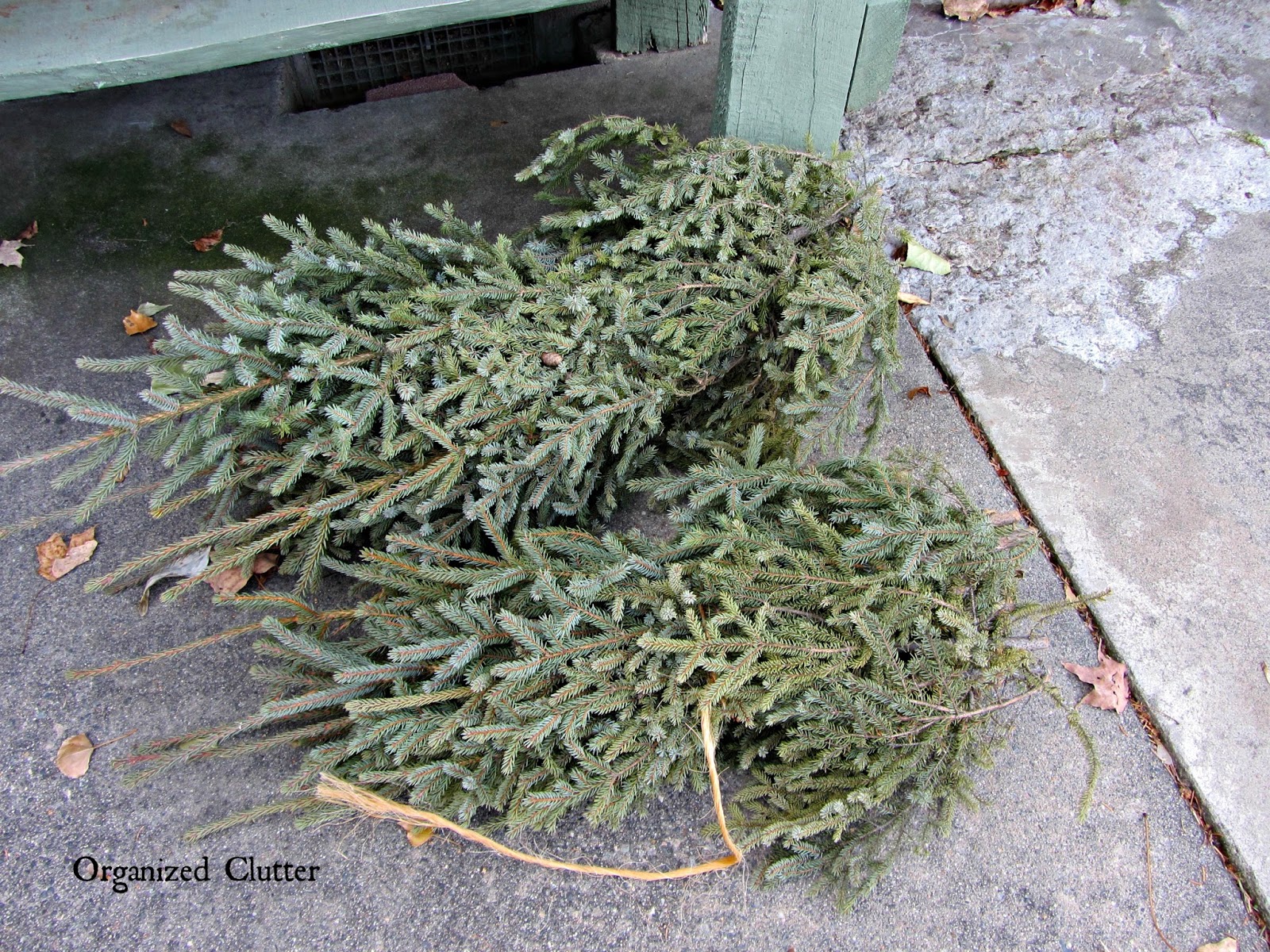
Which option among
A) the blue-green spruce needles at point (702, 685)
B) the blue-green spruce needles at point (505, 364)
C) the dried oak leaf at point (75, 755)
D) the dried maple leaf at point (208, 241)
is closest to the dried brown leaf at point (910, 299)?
the blue-green spruce needles at point (505, 364)

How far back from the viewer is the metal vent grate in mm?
4559

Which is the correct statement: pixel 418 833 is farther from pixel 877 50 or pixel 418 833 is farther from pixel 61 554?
pixel 877 50

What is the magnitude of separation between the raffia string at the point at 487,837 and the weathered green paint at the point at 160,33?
78.7 inches

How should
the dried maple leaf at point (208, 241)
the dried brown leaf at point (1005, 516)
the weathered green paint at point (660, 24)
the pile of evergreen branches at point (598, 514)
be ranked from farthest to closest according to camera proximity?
the weathered green paint at point (660, 24)
the dried maple leaf at point (208, 241)
the dried brown leaf at point (1005, 516)
the pile of evergreen branches at point (598, 514)

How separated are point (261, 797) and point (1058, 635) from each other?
218 cm

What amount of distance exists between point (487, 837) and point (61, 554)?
1610mm

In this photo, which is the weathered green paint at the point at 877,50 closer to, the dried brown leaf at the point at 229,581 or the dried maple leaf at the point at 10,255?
the dried brown leaf at the point at 229,581

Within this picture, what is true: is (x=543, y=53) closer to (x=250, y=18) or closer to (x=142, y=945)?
(x=250, y=18)

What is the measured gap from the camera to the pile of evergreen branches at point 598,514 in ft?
6.01

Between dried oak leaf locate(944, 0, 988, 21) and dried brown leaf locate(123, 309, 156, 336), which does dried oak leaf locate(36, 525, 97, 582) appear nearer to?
dried brown leaf locate(123, 309, 156, 336)

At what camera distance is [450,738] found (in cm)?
184

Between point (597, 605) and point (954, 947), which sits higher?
point (597, 605)

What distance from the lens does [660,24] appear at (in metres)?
3.80

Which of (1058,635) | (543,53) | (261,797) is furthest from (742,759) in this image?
(543,53)
